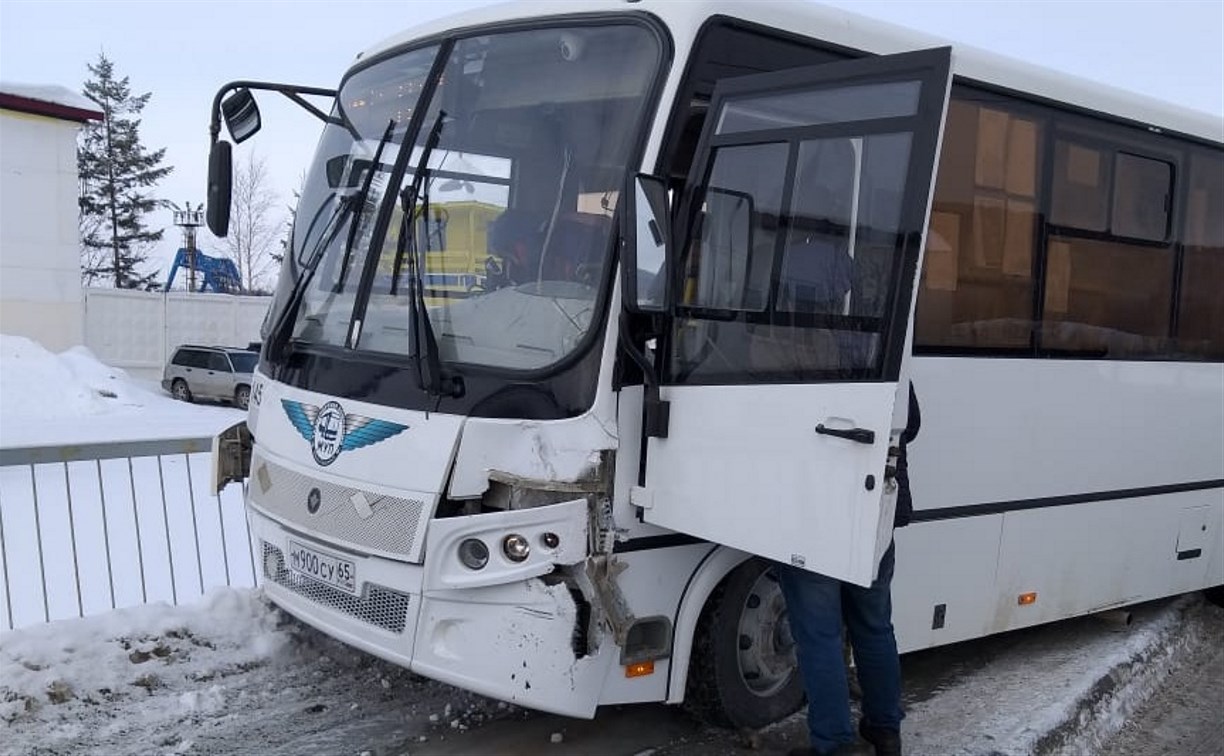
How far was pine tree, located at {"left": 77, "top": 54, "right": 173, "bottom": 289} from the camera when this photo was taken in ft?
154

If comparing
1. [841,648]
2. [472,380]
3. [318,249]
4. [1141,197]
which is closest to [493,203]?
[472,380]

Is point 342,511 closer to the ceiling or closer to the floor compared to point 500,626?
closer to the ceiling

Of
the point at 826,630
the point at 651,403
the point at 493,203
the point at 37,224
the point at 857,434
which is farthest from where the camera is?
the point at 37,224

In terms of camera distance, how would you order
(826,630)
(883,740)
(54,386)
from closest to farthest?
1. (826,630)
2. (883,740)
3. (54,386)

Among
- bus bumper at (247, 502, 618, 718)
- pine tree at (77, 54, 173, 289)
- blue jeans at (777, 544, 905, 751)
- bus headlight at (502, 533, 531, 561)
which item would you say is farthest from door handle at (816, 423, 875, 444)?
pine tree at (77, 54, 173, 289)

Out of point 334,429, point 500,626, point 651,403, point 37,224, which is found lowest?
point 500,626

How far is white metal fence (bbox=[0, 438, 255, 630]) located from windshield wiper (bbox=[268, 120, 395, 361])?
4.97 feet

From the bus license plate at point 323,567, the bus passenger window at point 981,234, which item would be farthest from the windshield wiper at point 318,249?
the bus passenger window at point 981,234

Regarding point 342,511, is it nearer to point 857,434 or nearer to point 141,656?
point 141,656

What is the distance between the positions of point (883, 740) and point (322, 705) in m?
2.53

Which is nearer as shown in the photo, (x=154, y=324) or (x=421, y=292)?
(x=421, y=292)

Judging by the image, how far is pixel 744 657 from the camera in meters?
4.75

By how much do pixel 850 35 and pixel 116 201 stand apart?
4902cm

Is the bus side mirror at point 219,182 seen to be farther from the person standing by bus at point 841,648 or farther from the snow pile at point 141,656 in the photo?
the person standing by bus at point 841,648
